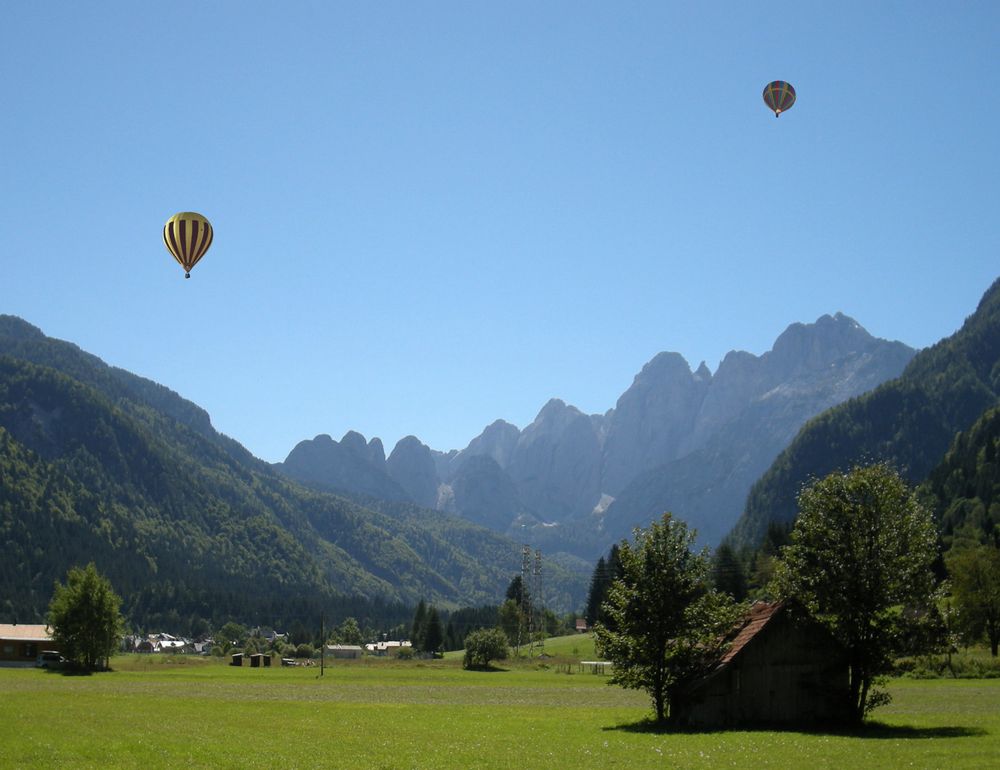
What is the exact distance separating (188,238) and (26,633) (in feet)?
219

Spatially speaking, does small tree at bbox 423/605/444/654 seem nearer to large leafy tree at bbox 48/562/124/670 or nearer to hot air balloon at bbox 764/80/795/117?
large leafy tree at bbox 48/562/124/670

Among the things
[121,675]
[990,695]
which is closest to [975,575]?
[990,695]

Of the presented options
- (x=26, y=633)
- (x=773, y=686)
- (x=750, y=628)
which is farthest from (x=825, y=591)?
(x=26, y=633)

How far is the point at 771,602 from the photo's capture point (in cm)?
3878

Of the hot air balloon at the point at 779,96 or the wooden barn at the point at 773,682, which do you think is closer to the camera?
the wooden barn at the point at 773,682

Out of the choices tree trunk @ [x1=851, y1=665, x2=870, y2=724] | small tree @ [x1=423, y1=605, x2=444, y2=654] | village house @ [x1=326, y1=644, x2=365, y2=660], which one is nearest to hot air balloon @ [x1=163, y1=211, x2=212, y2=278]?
tree trunk @ [x1=851, y1=665, x2=870, y2=724]

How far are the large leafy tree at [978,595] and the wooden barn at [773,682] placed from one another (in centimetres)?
4338

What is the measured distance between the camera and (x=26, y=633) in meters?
110

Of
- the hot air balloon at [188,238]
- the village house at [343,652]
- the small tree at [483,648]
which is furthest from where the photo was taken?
the village house at [343,652]

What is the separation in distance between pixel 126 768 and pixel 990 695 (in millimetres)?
40590

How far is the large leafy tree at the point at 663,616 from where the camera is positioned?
3712 cm

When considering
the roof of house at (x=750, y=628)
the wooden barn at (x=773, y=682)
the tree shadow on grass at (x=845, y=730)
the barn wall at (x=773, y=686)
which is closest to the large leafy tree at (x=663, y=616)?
the roof of house at (x=750, y=628)

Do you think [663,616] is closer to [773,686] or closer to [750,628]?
[750,628]

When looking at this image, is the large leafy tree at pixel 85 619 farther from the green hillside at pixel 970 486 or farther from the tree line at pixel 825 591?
the green hillside at pixel 970 486
